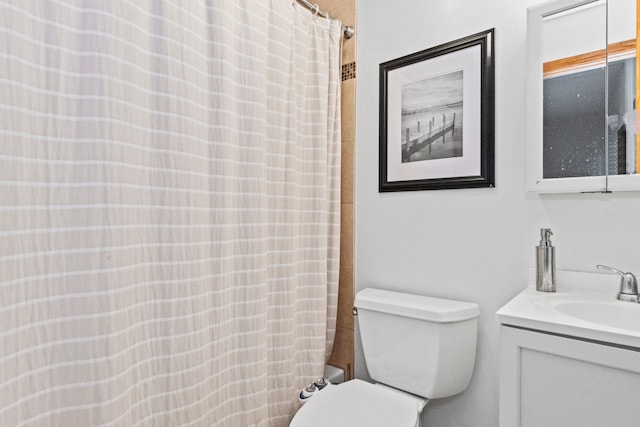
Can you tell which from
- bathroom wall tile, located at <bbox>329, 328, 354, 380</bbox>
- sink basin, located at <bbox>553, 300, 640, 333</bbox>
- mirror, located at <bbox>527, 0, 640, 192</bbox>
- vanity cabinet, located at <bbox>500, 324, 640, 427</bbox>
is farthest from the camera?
bathroom wall tile, located at <bbox>329, 328, 354, 380</bbox>

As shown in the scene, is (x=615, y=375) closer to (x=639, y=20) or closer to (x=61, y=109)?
(x=639, y=20)

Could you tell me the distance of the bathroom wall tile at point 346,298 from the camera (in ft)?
5.65

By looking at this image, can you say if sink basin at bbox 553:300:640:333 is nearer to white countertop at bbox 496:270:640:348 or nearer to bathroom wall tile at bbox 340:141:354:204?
white countertop at bbox 496:270:640:348

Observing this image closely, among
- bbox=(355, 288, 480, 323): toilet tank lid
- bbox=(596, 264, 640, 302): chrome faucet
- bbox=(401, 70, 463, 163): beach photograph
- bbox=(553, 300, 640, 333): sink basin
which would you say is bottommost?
bbox=(355, 288, 480, 323): toilet tank lid

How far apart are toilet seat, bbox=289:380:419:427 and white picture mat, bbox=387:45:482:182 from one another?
0.83 metres

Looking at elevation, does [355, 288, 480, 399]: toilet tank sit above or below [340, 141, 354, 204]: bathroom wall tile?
below

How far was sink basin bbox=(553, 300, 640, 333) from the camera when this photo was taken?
972 millimetres

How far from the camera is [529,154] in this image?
47.7 inches

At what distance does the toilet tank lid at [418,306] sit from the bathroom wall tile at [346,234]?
0.90 feet

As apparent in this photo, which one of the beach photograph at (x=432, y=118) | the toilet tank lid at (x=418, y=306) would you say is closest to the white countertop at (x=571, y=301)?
the toilet tank lid at (x=418, y=306)

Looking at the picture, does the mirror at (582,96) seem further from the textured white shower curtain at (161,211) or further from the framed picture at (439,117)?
the textured white shower curtain at (161,211)

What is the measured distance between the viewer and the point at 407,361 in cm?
131

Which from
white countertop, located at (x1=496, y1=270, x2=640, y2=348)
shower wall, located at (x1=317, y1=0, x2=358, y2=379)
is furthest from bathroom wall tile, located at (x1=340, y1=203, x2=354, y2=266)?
white countertop, located at (x1=496, y1=270, x2=640, y2=348)

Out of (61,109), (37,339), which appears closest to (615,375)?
(37,339)
